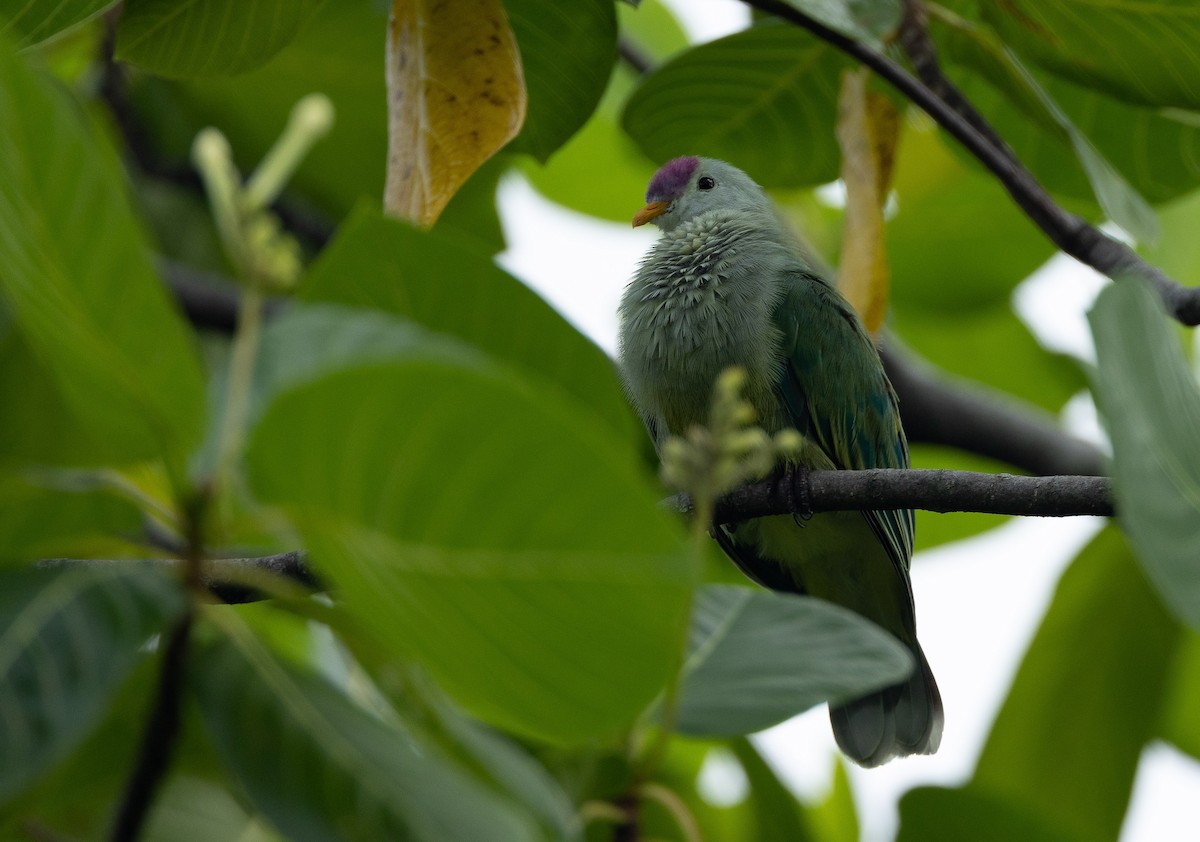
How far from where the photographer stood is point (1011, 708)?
3270mm

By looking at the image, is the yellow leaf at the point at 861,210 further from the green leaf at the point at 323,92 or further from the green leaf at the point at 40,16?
the green leaf at the point at 40,16

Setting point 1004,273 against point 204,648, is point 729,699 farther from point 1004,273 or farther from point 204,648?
point 1004,273

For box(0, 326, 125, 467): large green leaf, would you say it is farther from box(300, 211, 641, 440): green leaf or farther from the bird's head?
the bird's head

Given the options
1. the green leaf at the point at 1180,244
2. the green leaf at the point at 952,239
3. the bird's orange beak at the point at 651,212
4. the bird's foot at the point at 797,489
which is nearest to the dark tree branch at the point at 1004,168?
the bird's foot at the point at 797,489

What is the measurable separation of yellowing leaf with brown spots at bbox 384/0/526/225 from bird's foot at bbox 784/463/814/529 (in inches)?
30.5

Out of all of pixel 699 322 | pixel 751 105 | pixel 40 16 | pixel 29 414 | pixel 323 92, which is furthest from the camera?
pixel 323 92

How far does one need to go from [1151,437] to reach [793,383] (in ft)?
6.47

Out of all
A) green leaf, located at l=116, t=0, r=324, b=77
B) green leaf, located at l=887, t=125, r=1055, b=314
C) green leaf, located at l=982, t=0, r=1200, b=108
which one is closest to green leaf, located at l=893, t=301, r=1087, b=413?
green leaf, located at l=887, t=125, r=1055, b=314

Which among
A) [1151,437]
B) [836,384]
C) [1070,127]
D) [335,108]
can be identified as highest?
[1151,437]

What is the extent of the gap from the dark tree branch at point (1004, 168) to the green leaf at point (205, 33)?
81 cm

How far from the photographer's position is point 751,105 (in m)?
2.81

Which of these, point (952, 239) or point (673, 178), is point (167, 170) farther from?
point (952, 239)

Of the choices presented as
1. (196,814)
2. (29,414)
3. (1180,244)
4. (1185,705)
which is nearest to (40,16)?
(29,414)

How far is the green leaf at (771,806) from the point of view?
2340 millimetres
